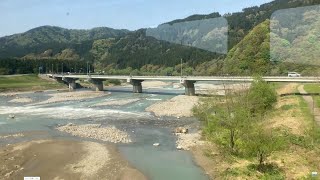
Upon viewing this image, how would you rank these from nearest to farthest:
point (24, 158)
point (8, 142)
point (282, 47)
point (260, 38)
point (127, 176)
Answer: point (127, 176), point (24, 158), point (8, 142), point (282, 47), point (260, 38)

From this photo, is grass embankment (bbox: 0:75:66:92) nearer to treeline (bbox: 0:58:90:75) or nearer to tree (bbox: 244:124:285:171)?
treeline (bbox: 0:58:90:75)

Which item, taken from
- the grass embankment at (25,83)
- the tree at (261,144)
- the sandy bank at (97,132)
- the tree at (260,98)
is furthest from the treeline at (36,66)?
the tree at (261,144)

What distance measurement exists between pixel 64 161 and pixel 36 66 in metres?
139

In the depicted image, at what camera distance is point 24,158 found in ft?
102

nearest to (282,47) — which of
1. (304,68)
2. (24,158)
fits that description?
(304,68)

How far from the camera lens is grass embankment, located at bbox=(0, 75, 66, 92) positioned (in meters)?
111

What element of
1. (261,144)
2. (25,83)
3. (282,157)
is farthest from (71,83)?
(261,144)

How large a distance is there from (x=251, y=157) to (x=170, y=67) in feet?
547

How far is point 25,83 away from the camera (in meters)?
121

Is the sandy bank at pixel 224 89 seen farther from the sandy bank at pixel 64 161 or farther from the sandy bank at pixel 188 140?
the sandy bank at pixel 64 161

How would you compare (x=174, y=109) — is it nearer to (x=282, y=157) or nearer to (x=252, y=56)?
Answer: (x=282, y=157)

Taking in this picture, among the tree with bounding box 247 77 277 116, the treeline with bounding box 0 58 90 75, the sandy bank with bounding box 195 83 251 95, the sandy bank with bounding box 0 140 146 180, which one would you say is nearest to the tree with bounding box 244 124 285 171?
the sandy bank with bounding box 0 140 146 180

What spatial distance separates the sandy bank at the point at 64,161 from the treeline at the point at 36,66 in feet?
384

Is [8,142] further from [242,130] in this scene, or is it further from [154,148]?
[242,130]
